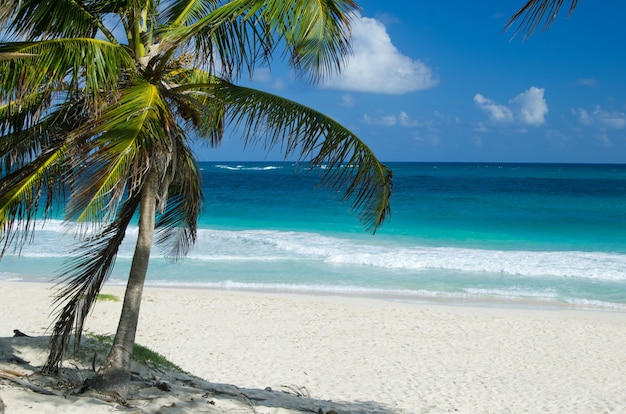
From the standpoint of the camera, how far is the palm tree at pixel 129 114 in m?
4.12

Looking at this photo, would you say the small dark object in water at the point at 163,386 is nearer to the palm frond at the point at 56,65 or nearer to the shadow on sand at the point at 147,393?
the shadow on sand at the point at 147,393

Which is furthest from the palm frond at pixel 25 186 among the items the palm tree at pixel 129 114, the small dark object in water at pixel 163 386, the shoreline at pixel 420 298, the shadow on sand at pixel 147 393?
the shoreline at pixel 420 298

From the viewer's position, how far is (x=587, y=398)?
772 cm

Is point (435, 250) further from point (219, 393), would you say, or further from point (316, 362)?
point (219, 393)

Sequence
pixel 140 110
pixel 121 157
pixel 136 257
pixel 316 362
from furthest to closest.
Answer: pixel 316 362 < pixel 136 257 < pixel 140 110 < pixel 121 157

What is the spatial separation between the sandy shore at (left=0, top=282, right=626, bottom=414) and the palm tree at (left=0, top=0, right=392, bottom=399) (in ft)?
4.28

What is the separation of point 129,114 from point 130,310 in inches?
65.4

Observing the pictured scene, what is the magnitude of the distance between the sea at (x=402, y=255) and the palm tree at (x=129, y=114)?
45 cm

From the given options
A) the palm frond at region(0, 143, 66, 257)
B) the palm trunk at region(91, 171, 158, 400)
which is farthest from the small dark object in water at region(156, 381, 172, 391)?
the palm frond at region(0, 143, 66, 257)

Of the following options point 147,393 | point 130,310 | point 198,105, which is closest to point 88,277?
point 130,310

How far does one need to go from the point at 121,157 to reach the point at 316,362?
5806 mm

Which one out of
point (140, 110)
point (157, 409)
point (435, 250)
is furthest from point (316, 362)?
point (435, 250)

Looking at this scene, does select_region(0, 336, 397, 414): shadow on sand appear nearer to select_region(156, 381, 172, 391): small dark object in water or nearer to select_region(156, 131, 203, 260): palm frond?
select_region(156, 381, 172, 391): small dark object in water

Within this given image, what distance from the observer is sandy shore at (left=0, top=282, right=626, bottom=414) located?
771 cm
